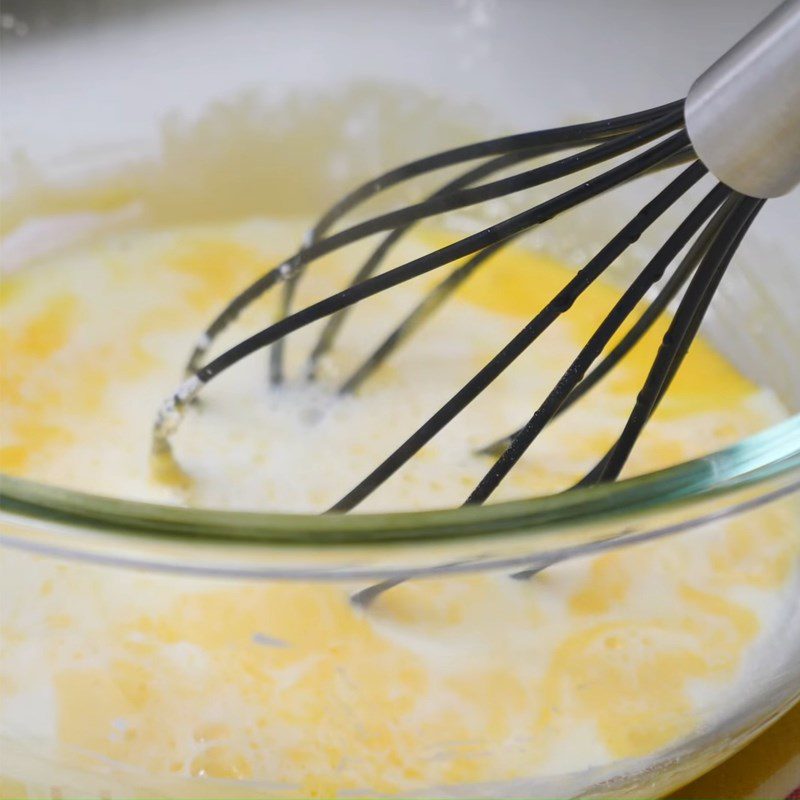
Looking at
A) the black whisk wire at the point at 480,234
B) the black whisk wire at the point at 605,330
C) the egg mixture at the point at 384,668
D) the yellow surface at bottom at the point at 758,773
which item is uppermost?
the black whisk wire at the point at 480,234

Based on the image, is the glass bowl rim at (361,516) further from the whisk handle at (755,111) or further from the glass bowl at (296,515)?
the whisk handle at (755,111)

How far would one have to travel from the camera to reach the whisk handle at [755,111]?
16.6 inches

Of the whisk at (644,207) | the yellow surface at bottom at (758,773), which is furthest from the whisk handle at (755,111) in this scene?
the yellow surface at bottom at (758,773)

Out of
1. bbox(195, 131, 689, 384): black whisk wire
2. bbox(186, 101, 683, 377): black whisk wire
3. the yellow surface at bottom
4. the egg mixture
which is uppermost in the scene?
bbox(186, 101, 683, 377): black whisk wire

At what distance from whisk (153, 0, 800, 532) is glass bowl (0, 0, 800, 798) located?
0.09m

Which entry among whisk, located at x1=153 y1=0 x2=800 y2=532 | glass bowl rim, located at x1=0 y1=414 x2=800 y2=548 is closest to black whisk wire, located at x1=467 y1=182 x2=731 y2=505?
whisk, located at x1=153 y1=0 x2=800 y2=532

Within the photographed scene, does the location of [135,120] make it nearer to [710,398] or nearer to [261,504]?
[261,504]

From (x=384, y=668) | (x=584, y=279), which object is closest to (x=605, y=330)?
(x=584, y=279)

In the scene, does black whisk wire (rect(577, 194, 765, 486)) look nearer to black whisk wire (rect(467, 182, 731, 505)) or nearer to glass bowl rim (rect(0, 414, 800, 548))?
black whisk wire (rect(467, 182, 731, 505))

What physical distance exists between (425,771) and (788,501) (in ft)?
0.62

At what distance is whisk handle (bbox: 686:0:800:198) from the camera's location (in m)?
0.42

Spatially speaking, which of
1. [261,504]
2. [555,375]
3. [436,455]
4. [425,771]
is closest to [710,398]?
[555,375]

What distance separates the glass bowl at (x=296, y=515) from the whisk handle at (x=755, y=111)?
0.12m

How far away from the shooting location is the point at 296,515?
35 centimetres
